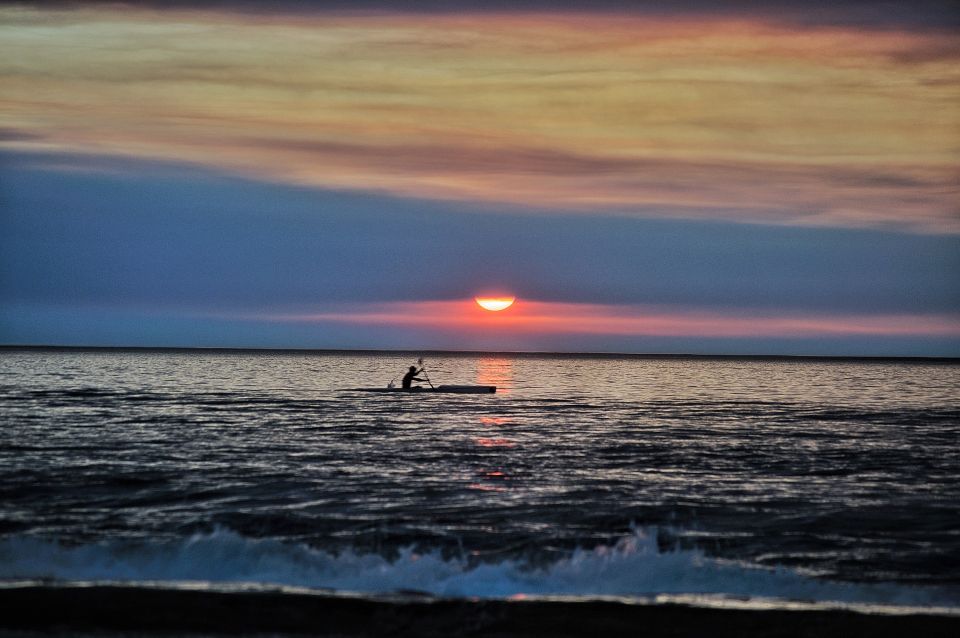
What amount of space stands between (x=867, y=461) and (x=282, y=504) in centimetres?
2133

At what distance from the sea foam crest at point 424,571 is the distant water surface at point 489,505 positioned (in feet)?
0.18

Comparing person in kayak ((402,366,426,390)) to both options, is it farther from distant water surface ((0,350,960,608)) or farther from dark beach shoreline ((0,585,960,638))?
dark beach shoreline ((0,585,960,638))

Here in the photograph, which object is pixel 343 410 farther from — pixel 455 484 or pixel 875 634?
pixel 875 634

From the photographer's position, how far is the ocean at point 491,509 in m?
16.4

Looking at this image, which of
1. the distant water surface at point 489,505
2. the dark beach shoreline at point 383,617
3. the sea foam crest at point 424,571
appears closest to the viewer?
the dark beach shoreline at point 383,617

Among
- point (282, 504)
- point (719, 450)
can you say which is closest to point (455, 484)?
point (282, 504)

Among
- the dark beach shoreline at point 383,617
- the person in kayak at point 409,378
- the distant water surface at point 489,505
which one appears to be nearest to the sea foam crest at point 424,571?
the distant water surface at point 489,505

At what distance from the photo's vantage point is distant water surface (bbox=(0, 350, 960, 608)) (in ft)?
55.2

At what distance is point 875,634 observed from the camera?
12945 millimetres

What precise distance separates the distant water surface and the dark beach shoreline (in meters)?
1.38

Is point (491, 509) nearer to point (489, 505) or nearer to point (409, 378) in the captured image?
point (489, 505)

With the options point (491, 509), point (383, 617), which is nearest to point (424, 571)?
point (383, 617)

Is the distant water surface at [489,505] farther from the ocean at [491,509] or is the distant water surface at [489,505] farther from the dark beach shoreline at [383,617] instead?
the dark beach shoreline at [383,617]

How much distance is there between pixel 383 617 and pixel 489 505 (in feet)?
34.4
